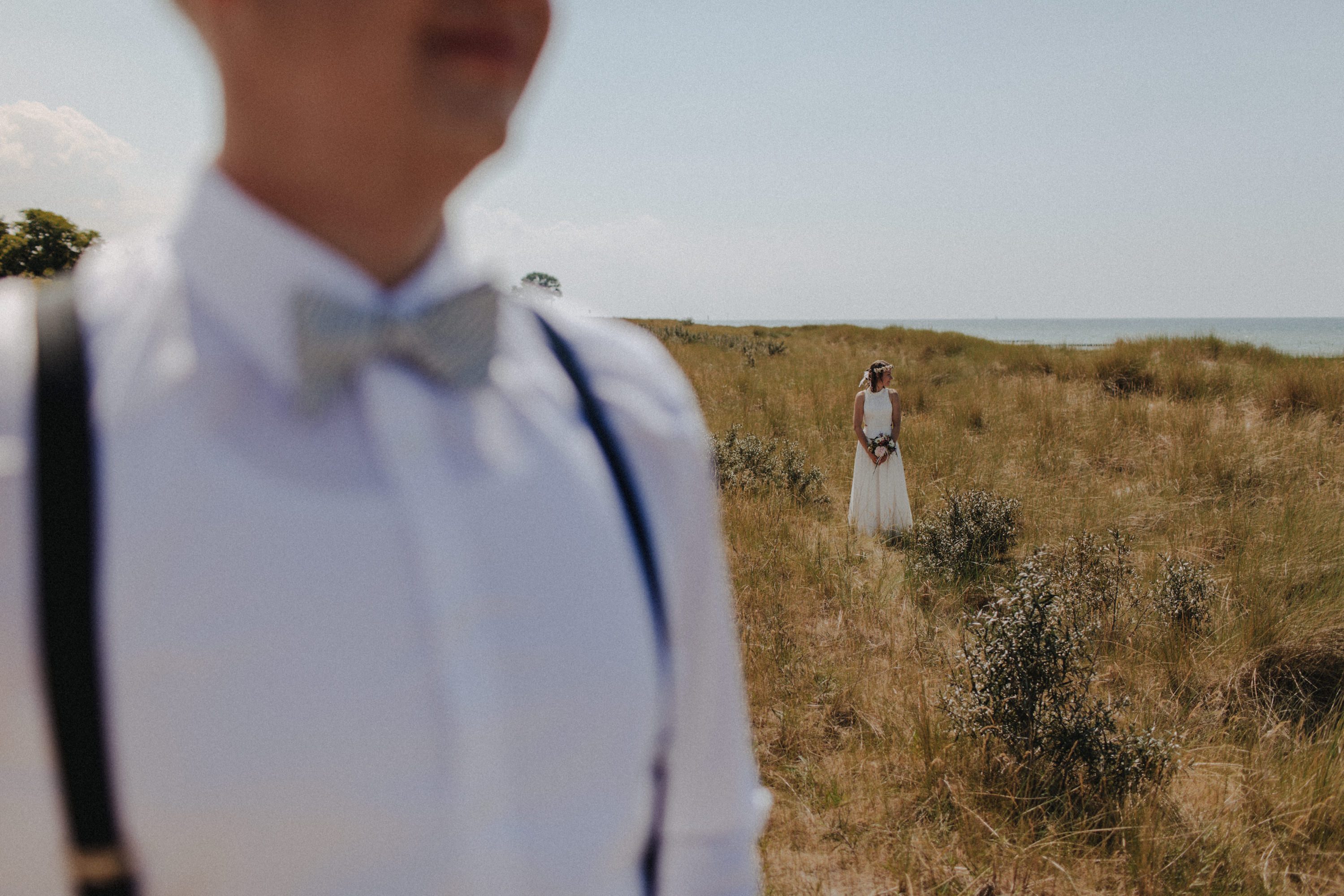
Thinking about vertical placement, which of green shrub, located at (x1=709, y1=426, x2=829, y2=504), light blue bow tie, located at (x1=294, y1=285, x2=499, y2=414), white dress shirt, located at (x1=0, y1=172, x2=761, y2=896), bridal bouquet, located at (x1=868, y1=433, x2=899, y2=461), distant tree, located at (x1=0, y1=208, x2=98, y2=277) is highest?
distant tree, located at (x1=0, y1=208, x2=98, y2=277)

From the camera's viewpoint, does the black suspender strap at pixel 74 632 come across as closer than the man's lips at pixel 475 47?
Yes

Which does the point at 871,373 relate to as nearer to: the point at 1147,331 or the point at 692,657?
the point at 692,657

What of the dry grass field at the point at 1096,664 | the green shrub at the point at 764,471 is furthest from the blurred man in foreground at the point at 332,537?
the green shrub at the point at 764,471

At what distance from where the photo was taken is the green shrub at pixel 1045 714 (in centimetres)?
295

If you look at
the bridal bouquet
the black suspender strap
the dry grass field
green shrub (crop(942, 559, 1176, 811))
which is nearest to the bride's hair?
the bridal bouquet

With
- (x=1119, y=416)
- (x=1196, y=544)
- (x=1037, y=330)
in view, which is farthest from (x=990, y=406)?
(x=1037, y=330)

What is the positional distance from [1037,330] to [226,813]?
116934mm

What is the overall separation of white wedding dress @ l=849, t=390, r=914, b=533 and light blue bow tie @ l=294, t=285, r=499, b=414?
640 cm

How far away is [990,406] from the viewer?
10.6 m

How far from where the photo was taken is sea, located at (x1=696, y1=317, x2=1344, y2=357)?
18094 mm

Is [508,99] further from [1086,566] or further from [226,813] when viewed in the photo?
[1086,566]

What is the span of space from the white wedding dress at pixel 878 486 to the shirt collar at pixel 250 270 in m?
6.52

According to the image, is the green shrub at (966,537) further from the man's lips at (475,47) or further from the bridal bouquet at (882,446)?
the man's lips at (475,47)

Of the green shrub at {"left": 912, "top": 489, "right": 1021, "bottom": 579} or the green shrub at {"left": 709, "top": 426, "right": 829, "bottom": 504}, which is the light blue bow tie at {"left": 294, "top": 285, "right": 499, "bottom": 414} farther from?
the green shrub at {"left": 709, "top": 426, "right": 829, "bottom": 504}
